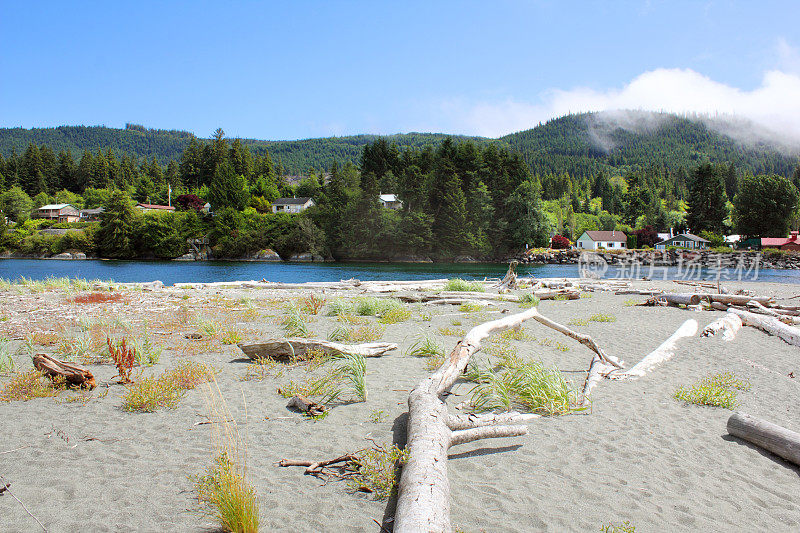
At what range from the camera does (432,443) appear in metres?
3.94

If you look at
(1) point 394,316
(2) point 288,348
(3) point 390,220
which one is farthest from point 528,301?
(3) point 390,220

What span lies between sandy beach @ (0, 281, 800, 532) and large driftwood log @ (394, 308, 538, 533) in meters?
0.23

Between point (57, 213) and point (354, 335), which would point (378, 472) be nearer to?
point (354, 335)

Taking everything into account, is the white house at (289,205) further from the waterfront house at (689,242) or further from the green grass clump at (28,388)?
the green grass clump at (28,388)

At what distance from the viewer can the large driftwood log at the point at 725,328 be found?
10.4 meters

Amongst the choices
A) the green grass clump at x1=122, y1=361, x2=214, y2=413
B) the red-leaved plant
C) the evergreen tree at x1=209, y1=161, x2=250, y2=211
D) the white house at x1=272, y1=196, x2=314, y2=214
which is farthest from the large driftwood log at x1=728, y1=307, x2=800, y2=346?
the white house at x1=272, y1=196, x2=314, y2=214

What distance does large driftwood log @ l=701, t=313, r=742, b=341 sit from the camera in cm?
1038

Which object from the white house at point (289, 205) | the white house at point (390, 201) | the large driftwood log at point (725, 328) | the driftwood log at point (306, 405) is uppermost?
the white house at point (390, 201)

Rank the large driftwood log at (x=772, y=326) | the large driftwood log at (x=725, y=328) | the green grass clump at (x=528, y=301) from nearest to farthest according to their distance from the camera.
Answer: the large driftwood log at (x=772, y=326)
the large driftwood log at (x=725, y=328)
the green grass clump at (x=528, y=301)

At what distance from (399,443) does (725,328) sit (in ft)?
33.6

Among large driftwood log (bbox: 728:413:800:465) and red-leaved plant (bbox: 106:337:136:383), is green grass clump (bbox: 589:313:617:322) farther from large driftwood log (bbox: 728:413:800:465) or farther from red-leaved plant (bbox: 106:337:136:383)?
red-leaved plant (bbox: 106:337:136:383)

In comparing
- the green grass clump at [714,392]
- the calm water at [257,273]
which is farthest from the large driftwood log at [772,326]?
the calm water at [257,273]

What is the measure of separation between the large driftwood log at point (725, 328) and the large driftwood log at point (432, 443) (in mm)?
7653

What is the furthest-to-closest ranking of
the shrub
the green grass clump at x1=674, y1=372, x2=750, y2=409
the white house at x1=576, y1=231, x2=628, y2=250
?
1. the white house at x1=576, y1=231, x2=628, y2=250
2. the shrub
3. the green grass clump at x1=674, y1=372, x2=750, y2=409
